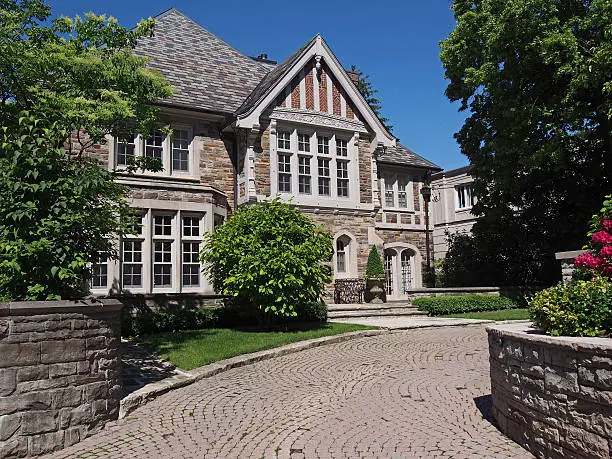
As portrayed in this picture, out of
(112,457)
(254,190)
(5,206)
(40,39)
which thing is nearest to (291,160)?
(254,190)

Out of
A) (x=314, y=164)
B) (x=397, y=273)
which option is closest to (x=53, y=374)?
(x=314, y=164)

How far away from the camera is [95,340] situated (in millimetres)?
6453

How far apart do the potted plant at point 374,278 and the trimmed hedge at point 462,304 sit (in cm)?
169

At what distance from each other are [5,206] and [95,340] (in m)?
2.03

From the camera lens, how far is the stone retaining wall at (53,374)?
5.70 meters

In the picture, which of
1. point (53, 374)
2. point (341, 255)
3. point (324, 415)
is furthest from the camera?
point (341, 255)

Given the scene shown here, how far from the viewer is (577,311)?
5.27 metres

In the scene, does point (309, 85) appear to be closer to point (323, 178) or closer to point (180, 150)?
point (323, 178)

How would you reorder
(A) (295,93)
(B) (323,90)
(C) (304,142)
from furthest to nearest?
(B) (323,90)
(C) (304,142)
(A) (295,93)

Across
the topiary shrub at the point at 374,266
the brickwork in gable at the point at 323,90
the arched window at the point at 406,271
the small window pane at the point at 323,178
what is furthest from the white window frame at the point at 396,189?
the brickwork in gable at the point at 323,90

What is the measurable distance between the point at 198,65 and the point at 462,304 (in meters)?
14.3

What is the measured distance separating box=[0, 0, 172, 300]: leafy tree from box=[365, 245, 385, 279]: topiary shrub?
12071 millimetres

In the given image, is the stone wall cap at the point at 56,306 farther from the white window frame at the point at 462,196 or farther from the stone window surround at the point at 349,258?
the white window frame at the point at 462,196

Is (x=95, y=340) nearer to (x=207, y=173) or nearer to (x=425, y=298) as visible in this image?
(x=207, y=173)
